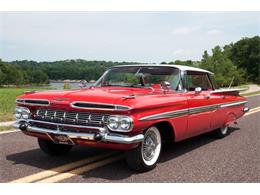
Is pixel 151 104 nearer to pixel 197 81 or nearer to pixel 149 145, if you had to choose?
pixel 149 145

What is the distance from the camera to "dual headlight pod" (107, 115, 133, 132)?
4.37m

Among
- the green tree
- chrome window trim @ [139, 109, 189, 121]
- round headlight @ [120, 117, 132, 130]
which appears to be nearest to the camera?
round headlight @ [120, 117, 132, 130]

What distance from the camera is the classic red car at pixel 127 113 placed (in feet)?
14.6

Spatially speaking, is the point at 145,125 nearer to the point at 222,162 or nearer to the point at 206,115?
the point at 222,162

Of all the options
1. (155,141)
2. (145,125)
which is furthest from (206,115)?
(145,125)

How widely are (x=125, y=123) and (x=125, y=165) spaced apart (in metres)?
1.08

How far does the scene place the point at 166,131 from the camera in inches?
215

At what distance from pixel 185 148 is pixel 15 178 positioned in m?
3.30

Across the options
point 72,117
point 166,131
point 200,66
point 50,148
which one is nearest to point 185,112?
point 166,131

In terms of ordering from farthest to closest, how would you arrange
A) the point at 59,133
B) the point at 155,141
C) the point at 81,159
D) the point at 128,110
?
the point at 81,159 < the point at 155,141 < the point at 59,133 < the point at 128,110

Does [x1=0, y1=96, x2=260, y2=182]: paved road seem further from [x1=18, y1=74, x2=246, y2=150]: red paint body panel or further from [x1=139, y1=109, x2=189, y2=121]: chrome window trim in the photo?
[x1=139, y1=109, x2=189, y2=121]: chrome window trim

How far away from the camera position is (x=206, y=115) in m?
6.48

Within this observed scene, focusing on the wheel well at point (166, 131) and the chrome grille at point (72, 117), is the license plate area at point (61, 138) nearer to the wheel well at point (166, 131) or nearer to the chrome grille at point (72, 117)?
the chrome grille at point (72, 117)

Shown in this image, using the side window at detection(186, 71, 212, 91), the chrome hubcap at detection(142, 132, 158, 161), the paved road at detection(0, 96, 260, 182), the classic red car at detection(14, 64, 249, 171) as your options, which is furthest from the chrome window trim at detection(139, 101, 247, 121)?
the paved road at detection(0, 96, 260, 182)
